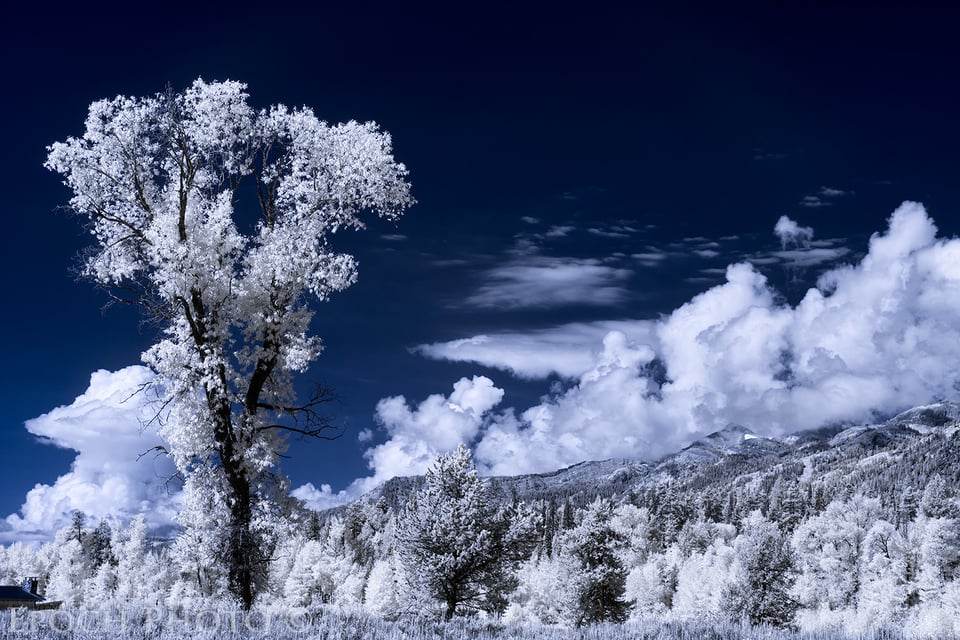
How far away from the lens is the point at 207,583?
18.2 meters

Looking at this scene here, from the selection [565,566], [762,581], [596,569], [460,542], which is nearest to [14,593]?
[460,542]

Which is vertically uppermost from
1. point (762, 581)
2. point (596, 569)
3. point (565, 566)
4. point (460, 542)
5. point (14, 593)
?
→ point (14, 593)

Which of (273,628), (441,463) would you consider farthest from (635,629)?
(441,463)

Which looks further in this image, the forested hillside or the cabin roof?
the cabin roof

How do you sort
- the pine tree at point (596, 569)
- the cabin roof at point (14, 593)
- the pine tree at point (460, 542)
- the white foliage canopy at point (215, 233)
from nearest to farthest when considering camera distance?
the white foliage canopy at point (215, 233), the pine tree at point (460, 542), the pine tree at point (596, 569), the cabin roof at point (14, 593)

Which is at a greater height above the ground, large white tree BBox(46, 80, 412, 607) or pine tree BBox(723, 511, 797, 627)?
large white tree BBox(46, 80, 412, 607)

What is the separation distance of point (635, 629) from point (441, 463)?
125ft

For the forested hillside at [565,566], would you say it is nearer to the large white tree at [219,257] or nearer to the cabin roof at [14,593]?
the large white tree at [219,257]

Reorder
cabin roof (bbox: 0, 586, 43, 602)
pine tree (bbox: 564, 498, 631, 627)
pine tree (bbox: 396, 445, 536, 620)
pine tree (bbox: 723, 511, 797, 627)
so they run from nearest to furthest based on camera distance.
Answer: pine tree (bbox: 396, 445, 536, 620)
pine tree (bbox: 723, 511, 797, 627)
pine tree (bbox: 564, 498, 631, 627)
cabin roof (bbox: 0, 586, 43, 602)

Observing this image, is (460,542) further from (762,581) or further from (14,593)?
(14,593)

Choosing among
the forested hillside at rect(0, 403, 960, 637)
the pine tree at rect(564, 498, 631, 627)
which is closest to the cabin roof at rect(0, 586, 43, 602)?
the forested hillside at rect(0, 403, 960, 637)

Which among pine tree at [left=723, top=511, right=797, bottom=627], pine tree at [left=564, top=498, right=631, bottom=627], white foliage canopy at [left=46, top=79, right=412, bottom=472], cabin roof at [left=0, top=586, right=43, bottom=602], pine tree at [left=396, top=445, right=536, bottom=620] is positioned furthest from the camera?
cabin roof at [left=0, top=586, right=43, bottom=602]

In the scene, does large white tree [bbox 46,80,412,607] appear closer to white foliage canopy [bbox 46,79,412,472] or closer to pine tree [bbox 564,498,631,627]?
white foliage canopy [bbox 46,79,412,472]

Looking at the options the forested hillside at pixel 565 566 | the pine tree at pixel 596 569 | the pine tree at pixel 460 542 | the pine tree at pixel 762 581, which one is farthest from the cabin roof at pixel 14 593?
the pine tree at pixel 762 581
